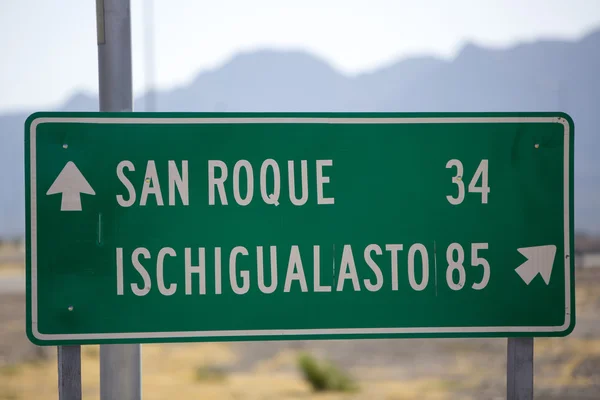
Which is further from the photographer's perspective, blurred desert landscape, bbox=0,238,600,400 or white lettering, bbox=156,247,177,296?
blurred desert landscape, bbox=0,238,600,400

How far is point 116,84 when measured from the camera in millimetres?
3135

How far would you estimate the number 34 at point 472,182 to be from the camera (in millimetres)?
2908

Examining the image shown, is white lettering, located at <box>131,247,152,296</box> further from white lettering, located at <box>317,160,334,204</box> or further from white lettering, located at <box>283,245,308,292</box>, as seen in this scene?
white lettering, located at <box>317,160,334,204</box>

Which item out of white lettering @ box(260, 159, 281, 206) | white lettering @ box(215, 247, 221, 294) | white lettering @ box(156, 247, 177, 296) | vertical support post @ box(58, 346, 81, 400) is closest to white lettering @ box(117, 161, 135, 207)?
white lettering @ box(156, 247, 177, 296)

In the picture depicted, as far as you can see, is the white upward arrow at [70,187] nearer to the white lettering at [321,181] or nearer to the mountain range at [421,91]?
the white lettering at [321,181]

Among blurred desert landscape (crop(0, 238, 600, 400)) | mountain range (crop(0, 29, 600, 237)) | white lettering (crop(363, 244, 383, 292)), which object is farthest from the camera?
mountain range (crop(0, 29, 600, 237))

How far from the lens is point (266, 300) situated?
2846 mm

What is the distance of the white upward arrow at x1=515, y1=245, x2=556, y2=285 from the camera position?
291cm

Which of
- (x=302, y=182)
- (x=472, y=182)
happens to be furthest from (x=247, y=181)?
(x=472, y=182)

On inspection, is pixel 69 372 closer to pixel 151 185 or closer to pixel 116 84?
pixel 151 185

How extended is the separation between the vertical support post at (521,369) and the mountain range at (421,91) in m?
84.9

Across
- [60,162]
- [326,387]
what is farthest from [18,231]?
[60,162]

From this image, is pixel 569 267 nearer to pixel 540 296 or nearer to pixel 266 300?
pixel 540 296

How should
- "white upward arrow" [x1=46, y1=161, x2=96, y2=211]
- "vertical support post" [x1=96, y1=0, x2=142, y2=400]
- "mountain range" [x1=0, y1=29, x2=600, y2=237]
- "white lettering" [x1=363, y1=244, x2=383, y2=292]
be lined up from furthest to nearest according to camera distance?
"mountain range" [x1=0, y1=29, x2=600, y2=237]
"vertical support post" [x1=96, y1=0, x2=142, y2=400]
"white lettering" [x1=363, y1=244, x2=383, y2=292]
"white upward arrow" [x1=46, y1=161, x2=96, y2=211]
